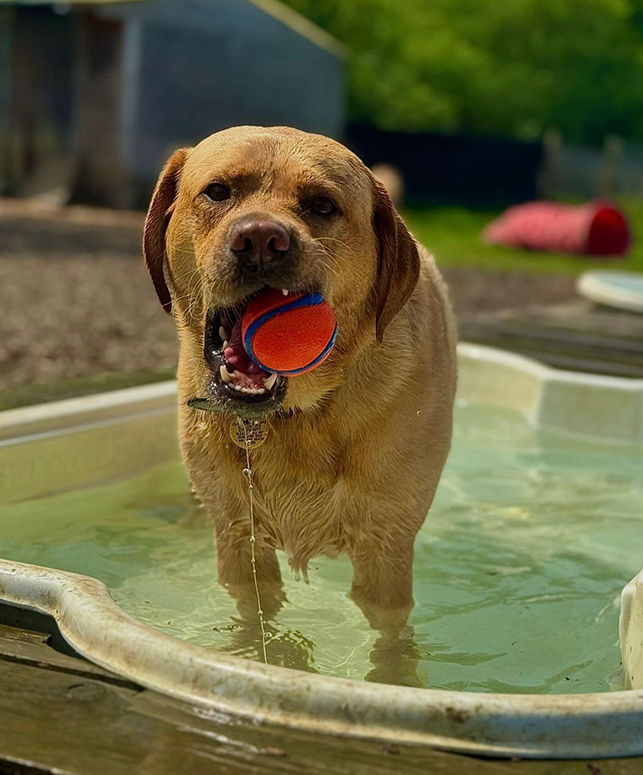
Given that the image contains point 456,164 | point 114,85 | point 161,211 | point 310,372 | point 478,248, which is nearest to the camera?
point 310,372

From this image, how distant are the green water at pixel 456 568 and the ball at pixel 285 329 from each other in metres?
0.98

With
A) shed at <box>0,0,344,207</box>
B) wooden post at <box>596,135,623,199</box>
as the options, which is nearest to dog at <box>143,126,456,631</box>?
shed at <box>0,0,344,207</box>

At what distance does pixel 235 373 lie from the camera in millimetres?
3072

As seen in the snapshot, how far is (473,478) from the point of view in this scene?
578 centimetres

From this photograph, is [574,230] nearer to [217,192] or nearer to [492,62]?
[217,192]

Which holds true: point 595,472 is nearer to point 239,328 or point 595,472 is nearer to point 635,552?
point 635,552

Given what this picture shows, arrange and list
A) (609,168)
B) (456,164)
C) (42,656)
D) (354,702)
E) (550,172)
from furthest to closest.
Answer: (609,168)
(550,172)
(456,164)
(42,656)
(354,702)

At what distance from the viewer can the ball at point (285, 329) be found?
2941mm

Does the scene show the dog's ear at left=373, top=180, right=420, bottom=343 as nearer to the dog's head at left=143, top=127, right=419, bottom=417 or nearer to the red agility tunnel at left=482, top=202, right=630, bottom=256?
the dog's head at left=143, top=127, right=419, bottom=417

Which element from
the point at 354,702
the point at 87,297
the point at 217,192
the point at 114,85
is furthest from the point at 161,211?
the point at 114,85

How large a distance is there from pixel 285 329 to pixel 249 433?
0.47 meters

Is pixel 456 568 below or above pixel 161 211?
below

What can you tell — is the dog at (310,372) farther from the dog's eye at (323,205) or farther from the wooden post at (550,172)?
the wooden post at (550,172)

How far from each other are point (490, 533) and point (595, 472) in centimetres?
110
